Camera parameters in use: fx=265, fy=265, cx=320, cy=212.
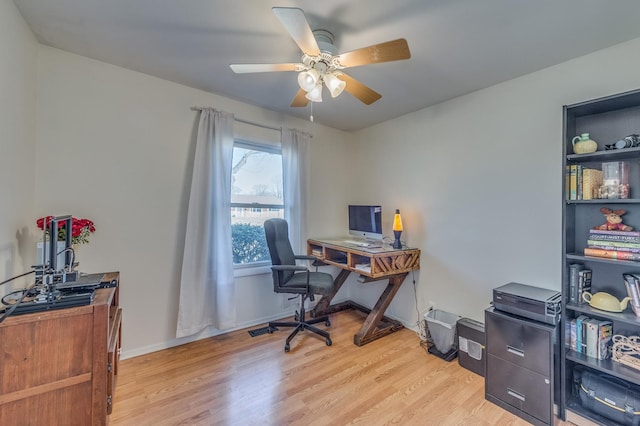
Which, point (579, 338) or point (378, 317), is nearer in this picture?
point (579, 338)

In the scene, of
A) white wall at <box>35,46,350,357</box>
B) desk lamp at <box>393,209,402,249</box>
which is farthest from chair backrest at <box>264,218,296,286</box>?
desk lamp at <box>393,209,402,249</box>

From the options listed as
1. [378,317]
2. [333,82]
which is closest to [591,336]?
[378,317]

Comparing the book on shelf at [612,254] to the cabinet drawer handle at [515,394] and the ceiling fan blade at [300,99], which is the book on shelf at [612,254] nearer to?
the cabinet drawer handle at [515,394]

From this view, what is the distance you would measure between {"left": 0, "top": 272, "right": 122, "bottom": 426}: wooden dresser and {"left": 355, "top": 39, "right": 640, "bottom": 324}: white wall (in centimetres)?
270

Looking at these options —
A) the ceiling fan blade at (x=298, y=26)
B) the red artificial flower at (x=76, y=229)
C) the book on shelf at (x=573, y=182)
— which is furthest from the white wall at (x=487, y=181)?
the red artificial flower at (x=76, y=229)

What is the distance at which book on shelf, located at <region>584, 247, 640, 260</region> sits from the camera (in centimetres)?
150

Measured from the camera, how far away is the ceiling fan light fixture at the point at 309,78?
165cm

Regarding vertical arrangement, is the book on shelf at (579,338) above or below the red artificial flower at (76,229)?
below

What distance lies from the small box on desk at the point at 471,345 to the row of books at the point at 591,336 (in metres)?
0.57

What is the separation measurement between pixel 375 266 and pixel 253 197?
1548 mm

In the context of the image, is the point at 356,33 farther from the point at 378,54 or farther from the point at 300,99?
the point at 300,99

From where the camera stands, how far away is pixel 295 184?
313cm

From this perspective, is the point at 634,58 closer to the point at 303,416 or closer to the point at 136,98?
the point at 303,416

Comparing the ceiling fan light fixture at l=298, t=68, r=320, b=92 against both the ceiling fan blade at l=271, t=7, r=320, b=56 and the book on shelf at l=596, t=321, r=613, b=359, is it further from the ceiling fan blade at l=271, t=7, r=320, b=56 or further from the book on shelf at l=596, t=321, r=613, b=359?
the book on shelf at l=596, t=321, r=613, b=359
